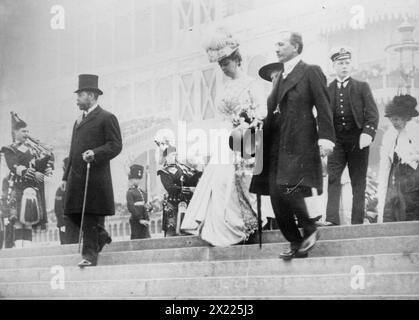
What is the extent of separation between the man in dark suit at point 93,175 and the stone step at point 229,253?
0.21m

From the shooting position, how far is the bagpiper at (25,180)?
1043 cm

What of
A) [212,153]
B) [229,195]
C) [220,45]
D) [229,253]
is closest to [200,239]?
[229,253]

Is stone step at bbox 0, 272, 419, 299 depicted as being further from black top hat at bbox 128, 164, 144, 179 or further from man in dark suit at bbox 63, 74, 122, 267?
black top hat at bbox 128, 164, 144, 179

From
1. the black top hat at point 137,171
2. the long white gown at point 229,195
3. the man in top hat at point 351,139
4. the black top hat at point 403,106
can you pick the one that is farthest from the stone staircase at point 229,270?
the black top hat at point 403,106

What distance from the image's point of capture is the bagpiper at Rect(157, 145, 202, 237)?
9.31 m

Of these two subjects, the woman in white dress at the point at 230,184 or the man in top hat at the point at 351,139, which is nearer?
the man in top hat at the point at 351,139

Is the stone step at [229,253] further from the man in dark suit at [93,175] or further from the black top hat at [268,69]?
the black top hat at [268,69]

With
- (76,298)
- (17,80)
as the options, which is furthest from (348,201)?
(17,80)

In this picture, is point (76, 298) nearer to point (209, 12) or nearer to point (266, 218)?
point (266, 218)

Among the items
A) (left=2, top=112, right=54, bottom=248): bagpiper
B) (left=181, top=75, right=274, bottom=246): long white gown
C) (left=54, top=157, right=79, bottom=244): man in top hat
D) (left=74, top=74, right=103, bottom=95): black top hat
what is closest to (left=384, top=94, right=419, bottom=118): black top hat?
(left=181, top=75, right=274, bottom=246): long white gown

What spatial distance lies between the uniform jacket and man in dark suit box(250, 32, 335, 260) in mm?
246

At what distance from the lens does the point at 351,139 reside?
8.62m

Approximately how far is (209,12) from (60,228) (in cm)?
265
